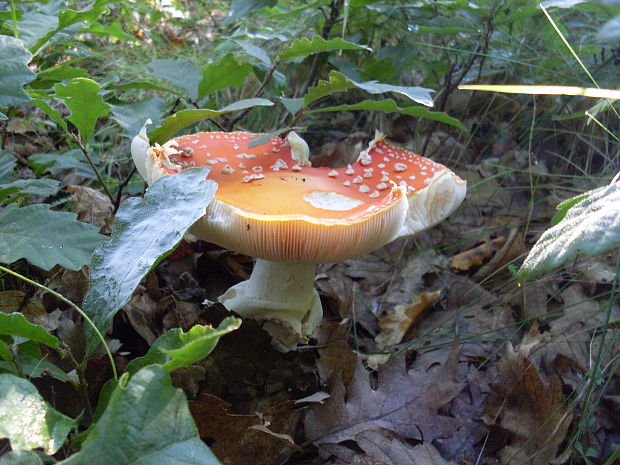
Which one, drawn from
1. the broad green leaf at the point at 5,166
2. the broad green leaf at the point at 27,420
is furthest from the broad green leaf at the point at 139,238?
the broad green leaf at the point at 5,166

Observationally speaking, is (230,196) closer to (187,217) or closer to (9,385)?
(187,217)

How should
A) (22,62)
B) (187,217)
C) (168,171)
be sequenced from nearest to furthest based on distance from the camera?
(187,217)
(22,62)
(168,171)

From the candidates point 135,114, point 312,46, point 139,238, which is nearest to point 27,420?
point 139,238

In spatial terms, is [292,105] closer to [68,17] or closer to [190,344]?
[68,17]

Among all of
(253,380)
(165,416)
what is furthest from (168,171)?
(165,416)

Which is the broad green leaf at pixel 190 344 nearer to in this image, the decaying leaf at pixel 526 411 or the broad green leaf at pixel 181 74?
the decaying leaf at pixel 526 411
